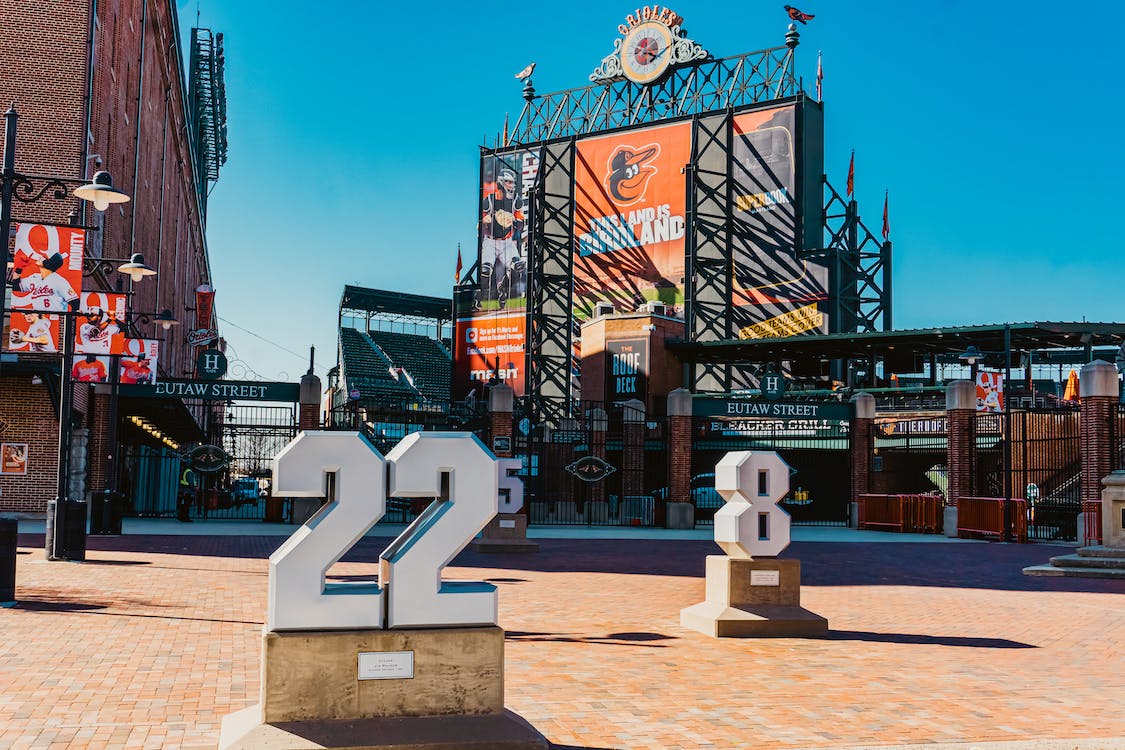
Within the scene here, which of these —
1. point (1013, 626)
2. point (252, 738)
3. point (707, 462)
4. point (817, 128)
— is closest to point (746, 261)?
point (817, 128)

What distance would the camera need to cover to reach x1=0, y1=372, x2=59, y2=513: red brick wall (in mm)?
25766

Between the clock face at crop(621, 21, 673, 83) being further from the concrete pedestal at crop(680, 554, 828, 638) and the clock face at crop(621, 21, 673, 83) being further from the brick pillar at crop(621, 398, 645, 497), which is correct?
the concrete pedestal at crop(680, 554, 828, 638)

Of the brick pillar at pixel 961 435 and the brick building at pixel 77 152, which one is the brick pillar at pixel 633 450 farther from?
the brick building at pixel 77 152

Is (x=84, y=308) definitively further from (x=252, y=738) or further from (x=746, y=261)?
(x=746, y=261)

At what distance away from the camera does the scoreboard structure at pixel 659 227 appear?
51531 mm

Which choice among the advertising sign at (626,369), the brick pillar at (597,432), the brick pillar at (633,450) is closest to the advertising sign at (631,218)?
the advertising sign at (626,369)

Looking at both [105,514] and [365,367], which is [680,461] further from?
[365,367]

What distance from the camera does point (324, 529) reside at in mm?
5711

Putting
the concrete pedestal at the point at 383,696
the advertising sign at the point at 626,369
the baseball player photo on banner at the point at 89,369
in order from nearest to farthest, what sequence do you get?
the concrete pedestal at the point at 383,696
the baseball player photo on banner at the point at 89,369
the advertising sign at the point at 626,369

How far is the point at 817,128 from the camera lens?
52.3m

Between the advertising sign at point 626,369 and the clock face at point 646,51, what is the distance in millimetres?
16406

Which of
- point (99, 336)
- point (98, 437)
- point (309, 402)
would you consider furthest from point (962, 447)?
point (98, 437)

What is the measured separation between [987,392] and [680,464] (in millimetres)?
8846

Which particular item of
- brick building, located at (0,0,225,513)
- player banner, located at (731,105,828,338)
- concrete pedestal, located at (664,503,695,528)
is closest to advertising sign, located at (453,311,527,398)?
player banner, located at (731,105,828,338)
